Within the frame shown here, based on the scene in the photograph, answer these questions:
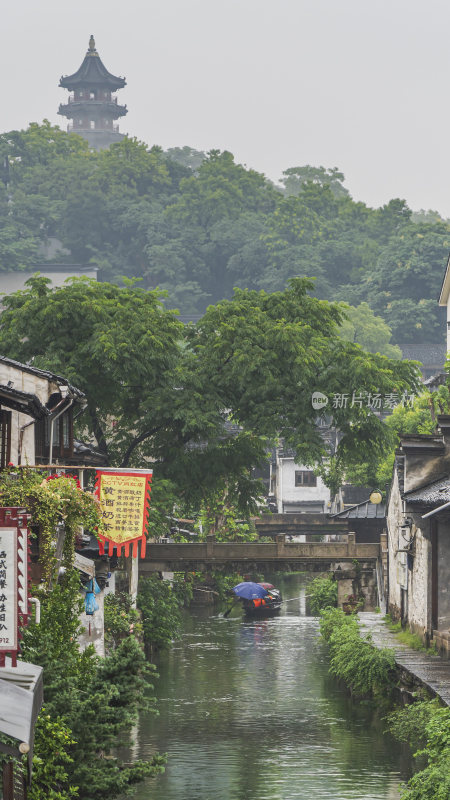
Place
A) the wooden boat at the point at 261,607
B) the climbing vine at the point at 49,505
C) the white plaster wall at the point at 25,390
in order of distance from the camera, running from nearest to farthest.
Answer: the climbing vine at the point at 49,505 → the white plaster wall at the point at 25,390 → the wooden boat at the point at 261,607

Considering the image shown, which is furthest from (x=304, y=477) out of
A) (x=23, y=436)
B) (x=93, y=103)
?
(x=93, y=103)

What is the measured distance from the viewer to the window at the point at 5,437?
29.5 metres

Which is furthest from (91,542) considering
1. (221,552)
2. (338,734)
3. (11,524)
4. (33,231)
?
(33,231)

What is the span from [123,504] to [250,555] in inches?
932

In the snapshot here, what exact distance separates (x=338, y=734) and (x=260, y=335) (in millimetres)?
17899

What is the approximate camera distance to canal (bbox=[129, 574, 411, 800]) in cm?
3131

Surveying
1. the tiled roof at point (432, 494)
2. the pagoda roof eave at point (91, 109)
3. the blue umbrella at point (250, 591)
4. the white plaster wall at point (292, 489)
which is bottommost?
the blue umbrella at point (250, 591)

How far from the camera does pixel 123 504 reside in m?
32.4

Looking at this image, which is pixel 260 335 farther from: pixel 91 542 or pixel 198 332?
pixel 91 542

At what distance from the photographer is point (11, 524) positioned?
19266 millimetres

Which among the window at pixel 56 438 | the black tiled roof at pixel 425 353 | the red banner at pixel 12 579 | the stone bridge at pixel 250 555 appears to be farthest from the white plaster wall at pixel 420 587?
the black tiled roof at pixel 425 353

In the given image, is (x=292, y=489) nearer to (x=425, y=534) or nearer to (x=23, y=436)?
(x=425, y=534)

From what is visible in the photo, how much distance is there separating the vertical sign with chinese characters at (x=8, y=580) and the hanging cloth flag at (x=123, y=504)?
12.9 meters

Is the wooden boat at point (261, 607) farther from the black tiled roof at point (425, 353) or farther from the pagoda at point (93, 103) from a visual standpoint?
the pagoda at point (93, 103)
